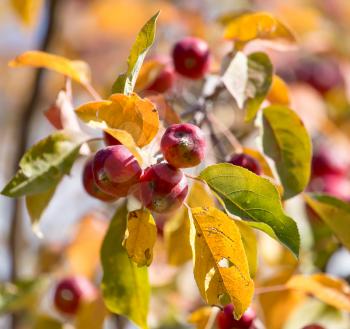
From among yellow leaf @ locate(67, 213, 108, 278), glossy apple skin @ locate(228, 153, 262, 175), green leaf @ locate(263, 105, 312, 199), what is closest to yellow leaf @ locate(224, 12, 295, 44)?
green leaf @ locate(263, 105, 312, 199)

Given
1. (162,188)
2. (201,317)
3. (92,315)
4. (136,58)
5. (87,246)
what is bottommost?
(87,246)

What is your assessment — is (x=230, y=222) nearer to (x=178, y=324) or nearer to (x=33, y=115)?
(x=178, y=324)

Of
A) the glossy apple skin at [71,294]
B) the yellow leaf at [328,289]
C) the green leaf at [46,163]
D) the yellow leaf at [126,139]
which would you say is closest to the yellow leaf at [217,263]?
the yellow leaf at [126,139]

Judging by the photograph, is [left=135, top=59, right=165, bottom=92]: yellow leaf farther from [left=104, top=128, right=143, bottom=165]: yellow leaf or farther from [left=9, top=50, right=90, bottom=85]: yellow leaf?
[left=104, top=128, right=143, bottom=165]: yellow leaf

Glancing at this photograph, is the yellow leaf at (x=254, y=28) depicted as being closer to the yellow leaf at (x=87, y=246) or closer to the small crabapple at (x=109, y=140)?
the small crabapple at (x=109, y=140)

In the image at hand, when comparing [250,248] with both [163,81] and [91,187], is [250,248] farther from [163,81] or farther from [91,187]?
[163,81]

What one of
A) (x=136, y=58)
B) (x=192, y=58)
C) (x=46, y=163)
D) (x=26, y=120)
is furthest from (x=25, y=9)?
(x=136, y=58)
